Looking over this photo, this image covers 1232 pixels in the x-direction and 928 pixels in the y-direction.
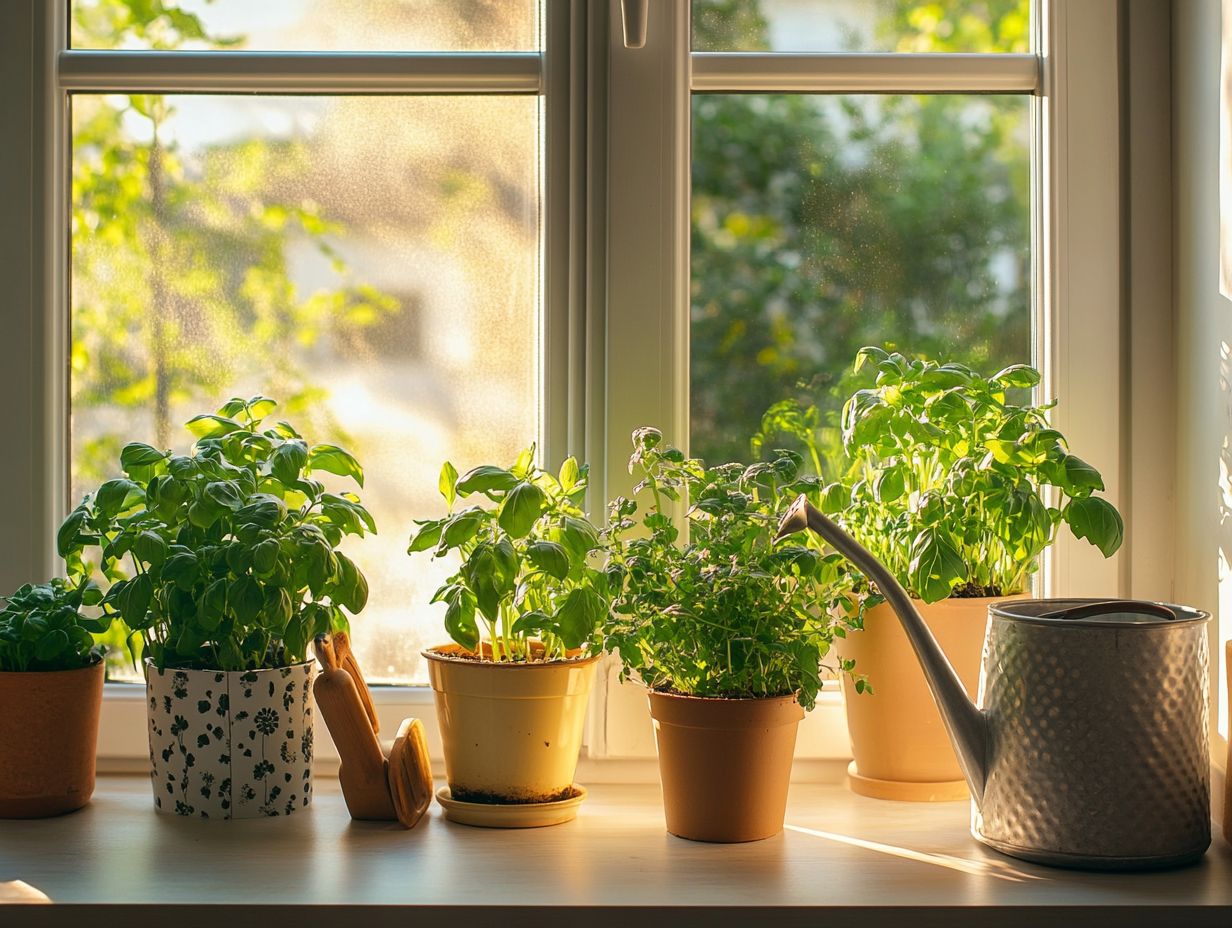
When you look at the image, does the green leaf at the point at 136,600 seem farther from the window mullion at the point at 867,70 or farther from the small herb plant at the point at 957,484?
the window mullion at the point at 867,70

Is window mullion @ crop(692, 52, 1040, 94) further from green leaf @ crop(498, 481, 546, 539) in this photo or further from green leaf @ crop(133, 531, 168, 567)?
green leaf @ crop(133, 531, 168, 567)

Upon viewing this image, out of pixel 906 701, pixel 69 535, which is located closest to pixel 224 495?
pixel 69 535

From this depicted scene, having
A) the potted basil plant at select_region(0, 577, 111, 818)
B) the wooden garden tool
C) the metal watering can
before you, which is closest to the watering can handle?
the metal watering can

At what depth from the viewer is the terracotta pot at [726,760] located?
1155mm

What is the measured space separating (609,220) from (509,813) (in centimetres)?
68

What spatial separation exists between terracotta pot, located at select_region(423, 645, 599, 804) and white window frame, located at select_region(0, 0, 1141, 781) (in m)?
0.18

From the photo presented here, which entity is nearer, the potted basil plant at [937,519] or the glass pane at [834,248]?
the potted basil plant at [937,519]

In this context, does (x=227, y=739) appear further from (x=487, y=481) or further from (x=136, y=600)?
(x=487, y=481)

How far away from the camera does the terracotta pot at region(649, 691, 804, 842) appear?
1155 millimetres

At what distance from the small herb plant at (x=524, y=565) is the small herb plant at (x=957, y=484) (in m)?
0.28

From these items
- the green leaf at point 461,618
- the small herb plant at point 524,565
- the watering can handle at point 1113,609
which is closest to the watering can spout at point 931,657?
the watering can handle at point 1113,609

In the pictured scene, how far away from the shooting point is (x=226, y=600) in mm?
1160

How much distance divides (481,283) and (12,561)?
66 cm

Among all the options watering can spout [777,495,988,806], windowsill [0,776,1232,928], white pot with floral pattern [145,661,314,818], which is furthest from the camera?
white pot with floral pattern [145,661,314,818]
